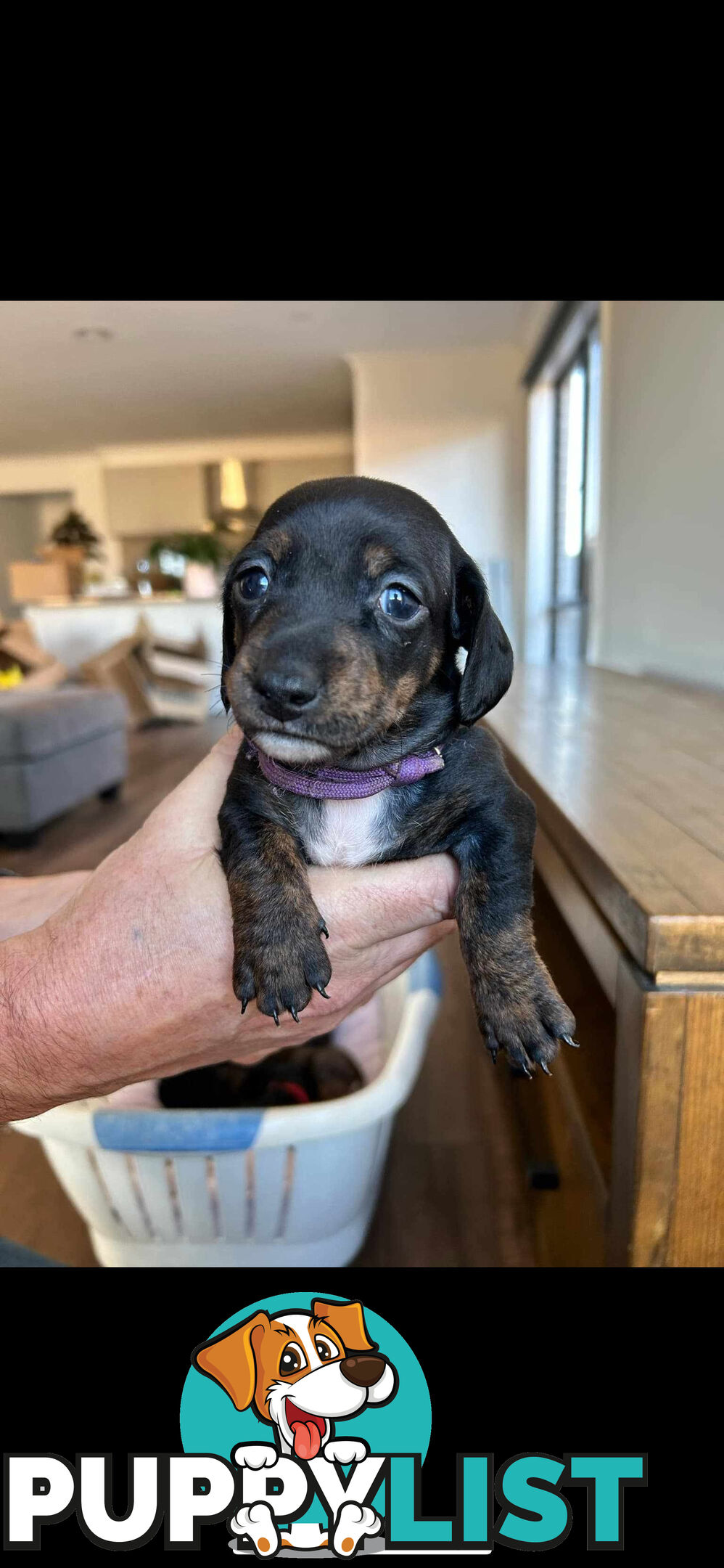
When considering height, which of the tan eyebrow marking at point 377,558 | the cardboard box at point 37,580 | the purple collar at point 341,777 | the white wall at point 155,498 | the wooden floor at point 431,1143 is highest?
the white wall at point 155,498

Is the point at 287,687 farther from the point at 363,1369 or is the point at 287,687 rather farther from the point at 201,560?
the point at 201,560

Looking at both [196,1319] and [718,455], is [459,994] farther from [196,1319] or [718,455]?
[718,455]

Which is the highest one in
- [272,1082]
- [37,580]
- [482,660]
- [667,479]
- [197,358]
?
[197,358]

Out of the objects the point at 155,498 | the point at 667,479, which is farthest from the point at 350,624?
the point at 155,498

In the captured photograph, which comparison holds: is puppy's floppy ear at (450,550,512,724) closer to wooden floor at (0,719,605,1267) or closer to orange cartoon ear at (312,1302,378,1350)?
wooden floor at (0,719,605,1267)

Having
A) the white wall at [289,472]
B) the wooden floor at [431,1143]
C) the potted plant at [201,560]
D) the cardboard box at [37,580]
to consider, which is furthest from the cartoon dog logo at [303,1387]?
the cardboard box at [37,580]

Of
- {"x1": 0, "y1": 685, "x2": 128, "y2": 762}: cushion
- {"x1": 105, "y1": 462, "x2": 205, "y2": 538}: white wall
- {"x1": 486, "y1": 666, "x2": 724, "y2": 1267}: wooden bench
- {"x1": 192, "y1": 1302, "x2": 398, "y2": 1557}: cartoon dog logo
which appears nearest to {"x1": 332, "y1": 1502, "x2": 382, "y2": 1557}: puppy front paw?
{"x1": 192, "y1": 1302, "x2": 398, "y2": 1557}: cartoon dog logo

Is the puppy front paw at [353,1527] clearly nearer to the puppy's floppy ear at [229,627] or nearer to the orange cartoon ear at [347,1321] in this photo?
the orange cartoon ear at [347,1321]
